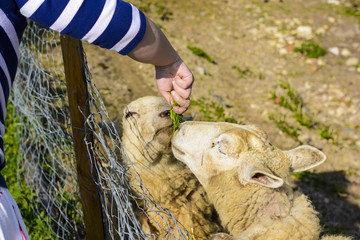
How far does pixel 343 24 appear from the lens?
26.9 feet

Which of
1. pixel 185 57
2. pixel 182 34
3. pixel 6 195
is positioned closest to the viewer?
pixel 6 195

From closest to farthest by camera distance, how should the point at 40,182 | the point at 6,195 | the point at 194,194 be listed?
the point at 6,195, the point at 194,194, the point at 40,182

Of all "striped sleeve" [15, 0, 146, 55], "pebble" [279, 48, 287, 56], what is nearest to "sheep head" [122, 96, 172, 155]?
"striped sleeve" [15, 0, 146, 55]

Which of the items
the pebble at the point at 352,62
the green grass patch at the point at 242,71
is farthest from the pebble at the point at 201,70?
the pebble at the point at 352,62

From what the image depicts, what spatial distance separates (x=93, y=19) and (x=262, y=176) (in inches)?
70.8

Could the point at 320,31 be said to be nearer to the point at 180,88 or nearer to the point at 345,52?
the point at 345,52

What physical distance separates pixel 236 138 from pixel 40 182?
2.34m

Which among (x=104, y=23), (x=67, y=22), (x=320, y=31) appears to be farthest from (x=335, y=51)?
(x=67, y=22)

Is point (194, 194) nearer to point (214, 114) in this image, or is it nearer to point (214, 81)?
point (214, 114)

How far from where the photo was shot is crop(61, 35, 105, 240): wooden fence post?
7.93 ft

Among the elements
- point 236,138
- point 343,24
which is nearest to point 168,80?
point 236,138

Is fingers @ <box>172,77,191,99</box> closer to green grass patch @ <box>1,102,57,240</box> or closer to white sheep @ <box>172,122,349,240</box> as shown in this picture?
white sheep @ <box>172,122,349,240</box>

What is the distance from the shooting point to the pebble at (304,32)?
793 centimetres

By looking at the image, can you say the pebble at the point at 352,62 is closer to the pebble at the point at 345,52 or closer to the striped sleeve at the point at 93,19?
the pebble at the point at 345,52
